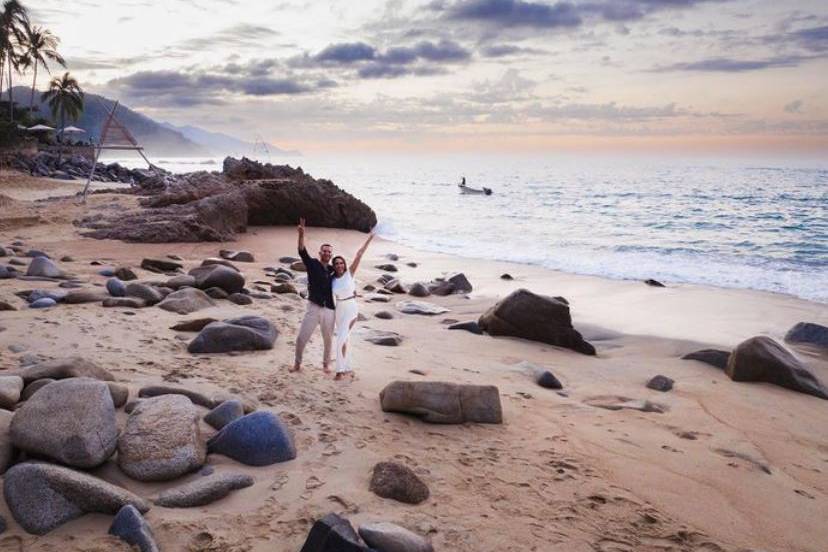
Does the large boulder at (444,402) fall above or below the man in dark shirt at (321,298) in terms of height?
below

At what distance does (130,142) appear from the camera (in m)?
22.2

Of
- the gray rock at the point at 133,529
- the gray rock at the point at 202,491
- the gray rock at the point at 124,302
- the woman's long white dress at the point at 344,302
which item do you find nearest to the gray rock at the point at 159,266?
the gray rock at the point at 124,302

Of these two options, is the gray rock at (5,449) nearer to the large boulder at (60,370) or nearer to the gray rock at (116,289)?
the large boulder at (60,370)

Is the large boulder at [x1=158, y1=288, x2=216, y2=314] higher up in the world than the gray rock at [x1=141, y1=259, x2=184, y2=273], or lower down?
higher up

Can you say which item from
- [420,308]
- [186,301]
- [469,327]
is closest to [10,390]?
[186,301]

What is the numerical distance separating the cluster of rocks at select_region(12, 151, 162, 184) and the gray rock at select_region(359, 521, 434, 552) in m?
33.6

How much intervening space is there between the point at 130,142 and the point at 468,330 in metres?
18.1

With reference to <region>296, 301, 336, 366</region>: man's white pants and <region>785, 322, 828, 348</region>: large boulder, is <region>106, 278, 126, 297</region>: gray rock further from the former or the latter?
<region>785, 322, 828, 348</region>: large boulder

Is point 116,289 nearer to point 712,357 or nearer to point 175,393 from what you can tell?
point 175,393

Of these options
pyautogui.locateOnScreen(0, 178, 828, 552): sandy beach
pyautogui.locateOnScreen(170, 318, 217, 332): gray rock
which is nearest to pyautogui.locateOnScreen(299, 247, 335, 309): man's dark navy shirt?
pyautogui.locateOnScreen(0, 178, 828, 552): sandy beach

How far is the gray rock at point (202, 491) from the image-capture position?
3.53m

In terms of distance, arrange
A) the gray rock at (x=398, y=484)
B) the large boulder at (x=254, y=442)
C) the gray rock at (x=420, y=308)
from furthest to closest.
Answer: the gray rock at (x=420, y=308)
the large boulder at (x=254, y=442)
the gray rock at (x=398, y=484)

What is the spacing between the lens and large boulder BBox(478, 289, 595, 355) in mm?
8750

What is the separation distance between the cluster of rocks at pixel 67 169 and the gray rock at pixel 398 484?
108ft
